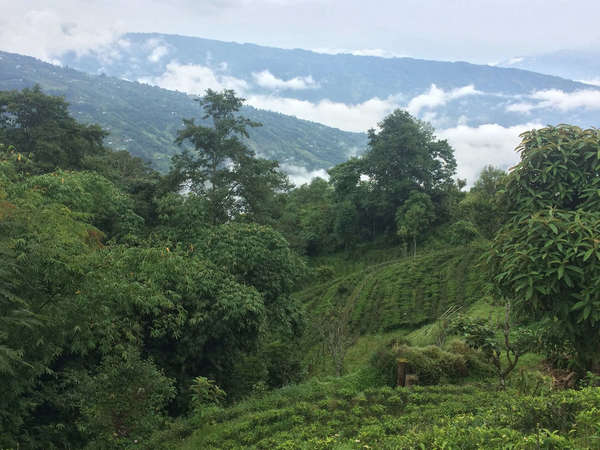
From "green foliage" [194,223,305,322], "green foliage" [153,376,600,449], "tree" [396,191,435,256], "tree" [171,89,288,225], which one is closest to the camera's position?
"green foliage" [153,376,600,449]

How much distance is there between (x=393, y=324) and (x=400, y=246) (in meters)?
19.2

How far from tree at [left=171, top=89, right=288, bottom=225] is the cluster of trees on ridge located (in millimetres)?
73

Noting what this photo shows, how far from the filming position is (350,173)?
44.1 metres

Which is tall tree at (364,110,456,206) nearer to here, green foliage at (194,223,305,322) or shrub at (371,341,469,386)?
green foliage at (194,223,305,322)

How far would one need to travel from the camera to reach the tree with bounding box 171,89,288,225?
19172 mm

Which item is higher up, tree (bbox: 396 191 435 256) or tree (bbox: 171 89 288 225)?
tree (bbox: 171 89 288 225)

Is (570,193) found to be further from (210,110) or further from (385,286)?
(385,286)

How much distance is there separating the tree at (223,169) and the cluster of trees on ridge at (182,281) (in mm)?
73

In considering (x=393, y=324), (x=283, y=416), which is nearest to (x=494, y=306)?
(x=393, y=324)

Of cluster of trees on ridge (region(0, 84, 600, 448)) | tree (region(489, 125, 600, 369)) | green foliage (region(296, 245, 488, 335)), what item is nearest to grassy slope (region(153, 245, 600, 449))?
cluster of trees on ridge (region(0, 84, 600, 448))

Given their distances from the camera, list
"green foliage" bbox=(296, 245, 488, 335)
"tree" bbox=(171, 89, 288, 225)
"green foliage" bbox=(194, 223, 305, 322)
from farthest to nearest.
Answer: "green foliage" bbox=(296, 245, 488, 335)
"tree" bbox=(171, 89, 288, 225)
"green foliage" bbox=(194, 223, 305, 322)

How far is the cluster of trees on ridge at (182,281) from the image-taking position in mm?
6828

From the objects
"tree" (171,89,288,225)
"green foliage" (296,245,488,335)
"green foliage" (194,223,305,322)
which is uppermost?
"tree" (171,89,288,225)

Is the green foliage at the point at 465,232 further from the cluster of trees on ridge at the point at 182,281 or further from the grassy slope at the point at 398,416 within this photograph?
the cluster of trees on ridge at the point at 182,281
